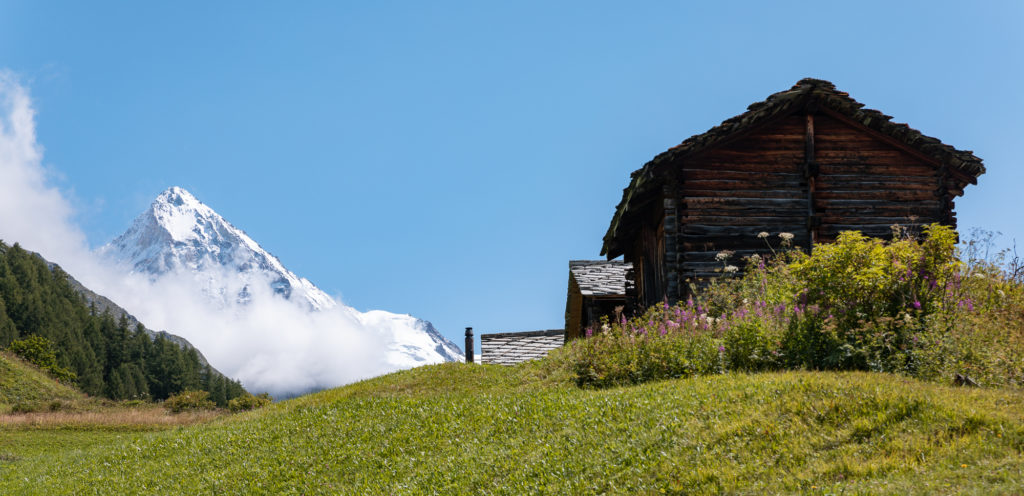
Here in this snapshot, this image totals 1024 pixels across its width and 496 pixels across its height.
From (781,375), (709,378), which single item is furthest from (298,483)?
(781,375)

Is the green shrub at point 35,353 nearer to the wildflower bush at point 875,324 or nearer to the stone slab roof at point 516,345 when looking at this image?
the stone slab roof at point 516,345

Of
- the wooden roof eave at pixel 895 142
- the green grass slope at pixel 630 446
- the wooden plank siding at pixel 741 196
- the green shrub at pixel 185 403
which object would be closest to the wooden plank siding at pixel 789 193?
the wooden plank siding at pixel 741 196

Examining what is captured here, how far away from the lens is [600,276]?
97.3ft

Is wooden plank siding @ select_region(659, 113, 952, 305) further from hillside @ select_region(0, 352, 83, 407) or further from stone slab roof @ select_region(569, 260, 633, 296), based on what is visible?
hillside @ select_region(0, 352, 83, 407)

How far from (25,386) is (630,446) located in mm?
72800

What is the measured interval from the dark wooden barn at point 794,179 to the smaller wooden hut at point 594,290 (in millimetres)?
6148

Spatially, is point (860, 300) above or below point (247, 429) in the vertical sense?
above

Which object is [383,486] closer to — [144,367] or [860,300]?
[860,300]

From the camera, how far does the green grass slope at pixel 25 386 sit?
62569mm

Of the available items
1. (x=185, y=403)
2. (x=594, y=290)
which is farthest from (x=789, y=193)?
(x=185, y=403)

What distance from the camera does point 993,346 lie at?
434 inches

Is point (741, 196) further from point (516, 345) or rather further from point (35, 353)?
point (35, 353)

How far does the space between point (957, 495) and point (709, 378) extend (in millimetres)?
5231

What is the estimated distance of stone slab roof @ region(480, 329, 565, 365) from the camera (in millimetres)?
33812
